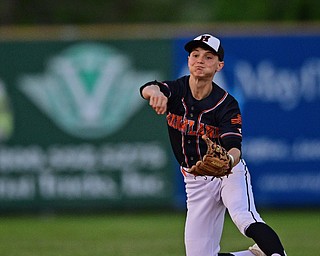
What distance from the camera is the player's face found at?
7324 millimetres

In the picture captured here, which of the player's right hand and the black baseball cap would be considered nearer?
the player's right hand

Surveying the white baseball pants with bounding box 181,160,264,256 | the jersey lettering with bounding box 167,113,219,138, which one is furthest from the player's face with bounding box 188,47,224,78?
the white baseball pants with bounding box 181,160,264,256

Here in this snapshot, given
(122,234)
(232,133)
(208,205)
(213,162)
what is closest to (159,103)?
(213,162)

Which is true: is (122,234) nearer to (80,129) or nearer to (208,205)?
(80,129)

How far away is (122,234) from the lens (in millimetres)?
12414

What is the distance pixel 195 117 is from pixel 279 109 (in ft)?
24.3

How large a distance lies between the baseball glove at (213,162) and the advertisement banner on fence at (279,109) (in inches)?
297

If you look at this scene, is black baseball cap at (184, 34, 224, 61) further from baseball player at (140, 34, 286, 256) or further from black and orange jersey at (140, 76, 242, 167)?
black and orange jersey at (140, 76, 242, 167)

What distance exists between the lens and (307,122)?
1484cm

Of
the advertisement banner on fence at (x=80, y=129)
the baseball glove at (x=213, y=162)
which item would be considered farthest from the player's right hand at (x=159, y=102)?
the advertisement banner on fence at (x=80, y=129)

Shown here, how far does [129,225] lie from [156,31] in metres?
3.04

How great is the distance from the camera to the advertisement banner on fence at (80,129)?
47.0 feet

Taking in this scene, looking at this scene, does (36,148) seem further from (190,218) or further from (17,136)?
(190,218)

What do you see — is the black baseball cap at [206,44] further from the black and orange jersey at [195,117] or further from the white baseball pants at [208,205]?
the white baseball pants at [208,205]
